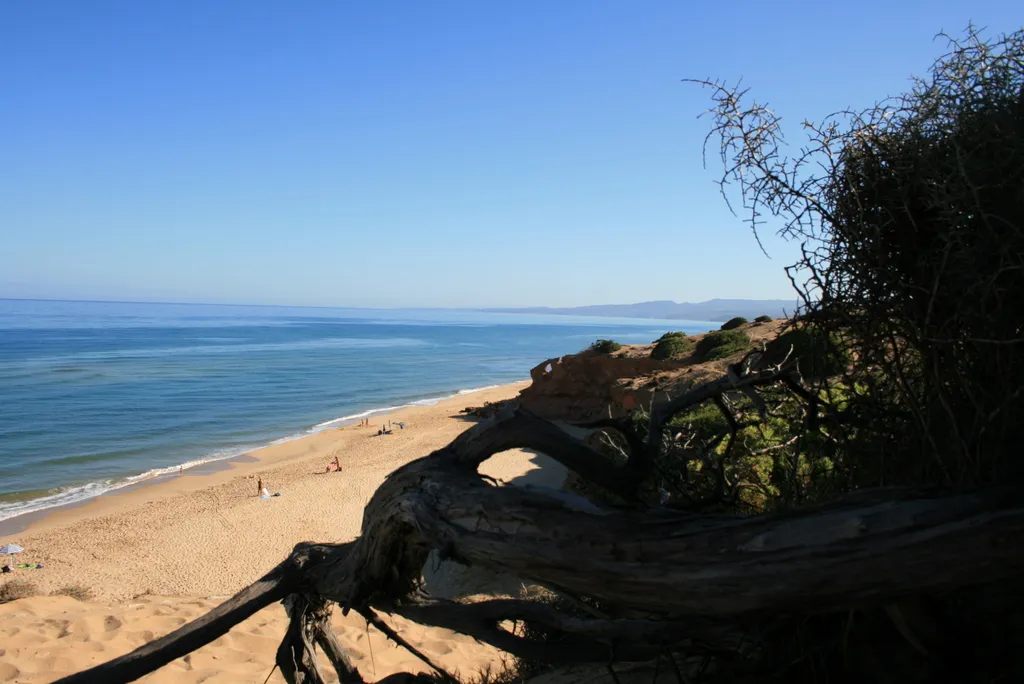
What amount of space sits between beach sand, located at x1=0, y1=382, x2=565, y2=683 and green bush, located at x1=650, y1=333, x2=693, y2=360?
5424mm

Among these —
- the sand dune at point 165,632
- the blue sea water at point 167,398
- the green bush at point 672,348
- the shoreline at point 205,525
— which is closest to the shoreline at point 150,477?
the blue sea water at point 167,398

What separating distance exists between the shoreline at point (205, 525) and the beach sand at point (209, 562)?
4cm

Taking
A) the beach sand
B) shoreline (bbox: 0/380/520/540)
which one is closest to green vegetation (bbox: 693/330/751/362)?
the beach sand

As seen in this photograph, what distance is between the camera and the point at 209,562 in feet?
49.3

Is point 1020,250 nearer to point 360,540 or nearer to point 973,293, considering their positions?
point 973,293

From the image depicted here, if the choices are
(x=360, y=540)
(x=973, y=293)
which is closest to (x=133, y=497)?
(x=360, y=540)

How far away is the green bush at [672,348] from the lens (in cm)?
2253

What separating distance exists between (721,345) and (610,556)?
60.9 ft

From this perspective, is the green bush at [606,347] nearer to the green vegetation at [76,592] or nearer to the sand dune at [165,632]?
the green vegetation at [76,592]

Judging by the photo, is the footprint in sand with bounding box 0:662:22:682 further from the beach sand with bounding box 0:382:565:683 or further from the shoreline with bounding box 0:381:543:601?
the shoreline with bounding box 0:381:543:601

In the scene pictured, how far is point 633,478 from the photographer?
3312 millimetres

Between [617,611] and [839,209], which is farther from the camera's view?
[617,611]

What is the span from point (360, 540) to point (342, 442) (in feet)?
86.7

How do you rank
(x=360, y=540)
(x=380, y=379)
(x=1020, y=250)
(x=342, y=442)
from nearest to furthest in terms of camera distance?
(x=1020, y=250) < (x=360, y=540) < (x=342, y=442) < (x=380, y=379)
